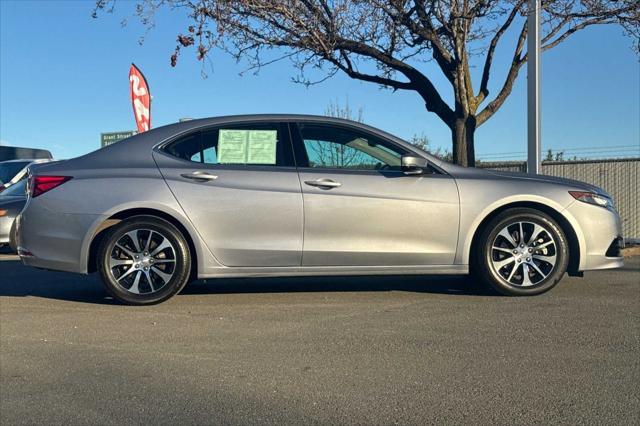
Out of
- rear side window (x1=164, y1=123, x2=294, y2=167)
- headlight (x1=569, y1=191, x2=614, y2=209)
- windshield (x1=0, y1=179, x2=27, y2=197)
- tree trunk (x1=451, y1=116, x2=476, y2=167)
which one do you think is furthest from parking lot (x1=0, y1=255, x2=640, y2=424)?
tree trunk (x1=451, y1=116, x2=476, y2=167)

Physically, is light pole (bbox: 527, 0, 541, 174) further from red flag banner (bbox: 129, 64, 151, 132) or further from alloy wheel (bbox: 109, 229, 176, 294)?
alloy wheel (bbox: 109, 229, 176, 294)

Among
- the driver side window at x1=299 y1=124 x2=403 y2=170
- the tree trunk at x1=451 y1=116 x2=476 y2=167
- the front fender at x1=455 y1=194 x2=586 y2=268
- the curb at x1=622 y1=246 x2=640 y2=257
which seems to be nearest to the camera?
the front fender at x1=455 y1=194 x2=586 y2=268

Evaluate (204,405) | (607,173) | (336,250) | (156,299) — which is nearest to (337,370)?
(204,405)

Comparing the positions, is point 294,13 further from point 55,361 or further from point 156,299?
point 55,361

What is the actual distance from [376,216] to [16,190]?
752 cm

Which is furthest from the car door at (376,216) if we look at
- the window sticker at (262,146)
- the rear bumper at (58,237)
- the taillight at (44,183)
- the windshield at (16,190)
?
the windshield at (16,190)

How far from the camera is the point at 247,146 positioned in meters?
5.82

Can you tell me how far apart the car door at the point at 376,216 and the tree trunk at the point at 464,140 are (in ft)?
18.8

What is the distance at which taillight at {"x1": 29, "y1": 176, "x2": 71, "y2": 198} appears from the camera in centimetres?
557

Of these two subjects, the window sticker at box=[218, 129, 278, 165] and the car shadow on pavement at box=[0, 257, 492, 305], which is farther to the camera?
the car shadow on pavement at box=[0, 257, 492, 305]

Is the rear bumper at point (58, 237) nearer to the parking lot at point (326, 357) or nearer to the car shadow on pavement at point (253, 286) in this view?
the parking lot at point (326, 357)

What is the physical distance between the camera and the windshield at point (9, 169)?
1316 centimetres

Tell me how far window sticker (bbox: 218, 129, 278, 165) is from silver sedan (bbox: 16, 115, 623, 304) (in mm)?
10

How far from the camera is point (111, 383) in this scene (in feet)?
12.5
